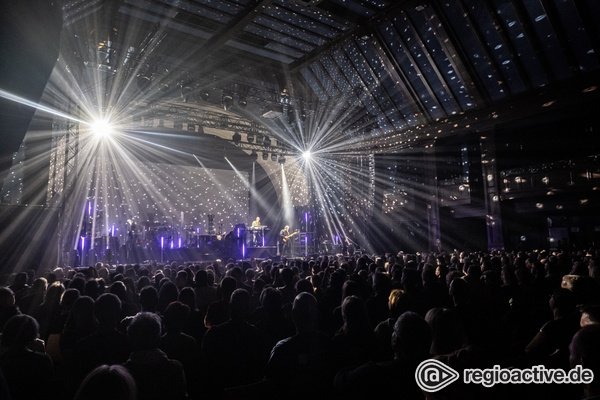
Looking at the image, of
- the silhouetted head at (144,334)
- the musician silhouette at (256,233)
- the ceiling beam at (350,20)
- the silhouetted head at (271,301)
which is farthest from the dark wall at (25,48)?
the musician silhouette at (256,233)

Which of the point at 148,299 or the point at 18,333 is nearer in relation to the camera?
the point at 18,333

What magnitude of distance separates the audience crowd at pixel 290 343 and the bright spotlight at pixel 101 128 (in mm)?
12580

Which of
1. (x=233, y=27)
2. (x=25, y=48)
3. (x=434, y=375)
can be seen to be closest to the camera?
(x=434, y=375)

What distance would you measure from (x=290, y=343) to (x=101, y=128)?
16027mm

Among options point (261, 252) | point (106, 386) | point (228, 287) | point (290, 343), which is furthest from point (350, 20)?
point (106, 386)

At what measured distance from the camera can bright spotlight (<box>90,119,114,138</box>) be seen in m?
15.4

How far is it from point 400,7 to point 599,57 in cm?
637

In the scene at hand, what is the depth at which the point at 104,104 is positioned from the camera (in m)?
14.8

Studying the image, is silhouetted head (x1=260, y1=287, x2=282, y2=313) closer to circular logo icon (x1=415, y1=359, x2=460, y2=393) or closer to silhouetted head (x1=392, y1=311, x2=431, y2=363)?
silhouetted head (x1=392, y1=311, x2=431, y2=363)

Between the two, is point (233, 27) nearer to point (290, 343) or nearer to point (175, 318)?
point (175, 318)

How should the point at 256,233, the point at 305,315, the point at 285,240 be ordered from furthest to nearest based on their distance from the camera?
the point at 285,240 → the point at 256,233 → the point at 305,315

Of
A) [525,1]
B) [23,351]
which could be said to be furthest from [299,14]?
[23,351]

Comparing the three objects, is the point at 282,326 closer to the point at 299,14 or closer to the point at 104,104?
the point at 299,14

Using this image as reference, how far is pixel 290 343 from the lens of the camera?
266 centimetres
